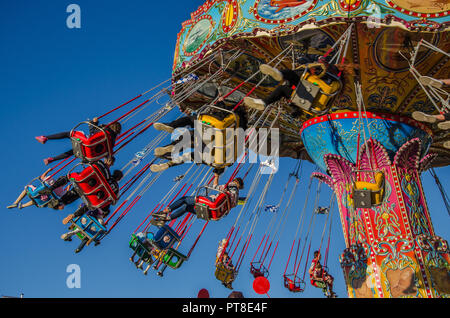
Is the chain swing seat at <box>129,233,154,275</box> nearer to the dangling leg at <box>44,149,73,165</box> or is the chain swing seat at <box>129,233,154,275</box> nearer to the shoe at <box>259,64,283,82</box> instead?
the dangling leg at <box>44,149,73,165</box>

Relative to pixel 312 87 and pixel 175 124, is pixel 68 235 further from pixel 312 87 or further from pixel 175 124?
pixel 312 87

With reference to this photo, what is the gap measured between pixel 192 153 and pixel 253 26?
2374 mm

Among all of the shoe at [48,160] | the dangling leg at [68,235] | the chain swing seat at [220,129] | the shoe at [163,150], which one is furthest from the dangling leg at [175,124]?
the dangling leg at [68,235]

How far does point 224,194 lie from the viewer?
7539 millimetres

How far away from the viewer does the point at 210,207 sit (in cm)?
734

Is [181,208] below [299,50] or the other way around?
below

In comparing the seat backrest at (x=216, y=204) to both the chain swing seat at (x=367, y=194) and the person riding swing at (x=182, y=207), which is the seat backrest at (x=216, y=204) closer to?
the person riding swing at (x=182, y=207)

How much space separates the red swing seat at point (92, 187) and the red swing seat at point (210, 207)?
1364 mm

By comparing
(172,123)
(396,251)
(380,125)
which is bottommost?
(396,251)

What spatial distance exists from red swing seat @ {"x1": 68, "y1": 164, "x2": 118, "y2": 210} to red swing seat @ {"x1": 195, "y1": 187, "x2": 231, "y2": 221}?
1.36 metres

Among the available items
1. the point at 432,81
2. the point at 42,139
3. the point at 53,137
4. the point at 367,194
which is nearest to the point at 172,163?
the point at 53,137

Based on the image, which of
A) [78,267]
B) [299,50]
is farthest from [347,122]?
[78,267]

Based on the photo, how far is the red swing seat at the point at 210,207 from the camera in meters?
7.35

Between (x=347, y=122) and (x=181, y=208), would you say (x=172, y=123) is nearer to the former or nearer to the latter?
(x=181, y=208)
